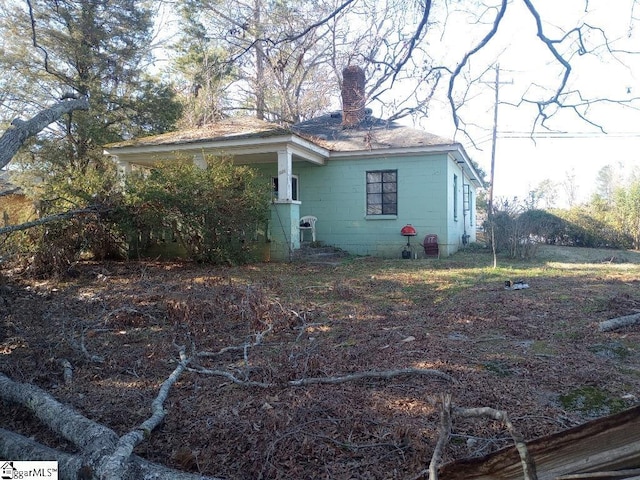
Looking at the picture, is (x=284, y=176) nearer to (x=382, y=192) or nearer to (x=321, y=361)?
(x=382, y=192)

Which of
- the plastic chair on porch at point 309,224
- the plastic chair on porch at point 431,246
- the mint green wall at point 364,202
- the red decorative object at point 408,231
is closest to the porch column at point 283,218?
the plastic chair on porch at point 309,224

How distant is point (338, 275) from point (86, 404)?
20.1 ft

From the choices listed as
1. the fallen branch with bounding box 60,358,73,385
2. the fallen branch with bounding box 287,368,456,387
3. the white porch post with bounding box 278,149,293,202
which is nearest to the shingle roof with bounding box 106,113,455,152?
the white porch post with bounding box 278,149,293,202

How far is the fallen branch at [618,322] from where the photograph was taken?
439 cm

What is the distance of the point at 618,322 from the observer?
444cm

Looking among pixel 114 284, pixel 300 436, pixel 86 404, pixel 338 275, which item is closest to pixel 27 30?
pixel 114 284

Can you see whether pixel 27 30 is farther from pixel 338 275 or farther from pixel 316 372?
pixel 316 372

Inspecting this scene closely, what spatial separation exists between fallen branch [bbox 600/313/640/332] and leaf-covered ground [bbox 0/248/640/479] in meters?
0.07

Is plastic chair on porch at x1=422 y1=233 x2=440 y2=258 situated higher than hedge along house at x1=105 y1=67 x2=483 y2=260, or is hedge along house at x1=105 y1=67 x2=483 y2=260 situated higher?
hedge along house at x1=105 y1=67 x2=483 y2=260

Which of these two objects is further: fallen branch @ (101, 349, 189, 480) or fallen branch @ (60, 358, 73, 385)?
fallen branch @ (60, 358, 73, 385)

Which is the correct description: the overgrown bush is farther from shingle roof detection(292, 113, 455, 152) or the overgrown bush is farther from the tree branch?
the tree branch

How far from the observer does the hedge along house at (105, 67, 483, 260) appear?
12.1 metres

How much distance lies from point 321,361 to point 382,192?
1013 cm

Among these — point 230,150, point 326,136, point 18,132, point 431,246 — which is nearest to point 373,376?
point 18,132
